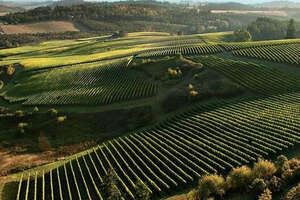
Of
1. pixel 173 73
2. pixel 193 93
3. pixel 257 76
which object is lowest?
pixel 193 93

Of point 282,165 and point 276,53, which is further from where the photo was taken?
point 276,53

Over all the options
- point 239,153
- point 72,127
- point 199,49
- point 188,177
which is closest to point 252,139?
point 239,153

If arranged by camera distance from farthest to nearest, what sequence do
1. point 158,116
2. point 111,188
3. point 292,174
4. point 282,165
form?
point 158,116
point 111,188
point 282,165
point 292,174

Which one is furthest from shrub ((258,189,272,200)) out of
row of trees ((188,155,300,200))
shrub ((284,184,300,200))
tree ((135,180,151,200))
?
tree ((135,180,151,200))

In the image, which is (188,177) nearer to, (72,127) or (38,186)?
(38,186)

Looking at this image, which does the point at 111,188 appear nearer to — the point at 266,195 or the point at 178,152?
the point at 178,152

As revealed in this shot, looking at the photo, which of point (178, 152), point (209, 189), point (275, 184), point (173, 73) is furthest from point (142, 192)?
point (173, 73)

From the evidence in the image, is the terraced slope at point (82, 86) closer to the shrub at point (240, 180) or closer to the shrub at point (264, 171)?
the shrub at point (240, 180)

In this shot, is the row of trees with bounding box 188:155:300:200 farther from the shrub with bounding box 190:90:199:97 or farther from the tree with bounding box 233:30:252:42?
the tree with bounding box 233:30:252:42
